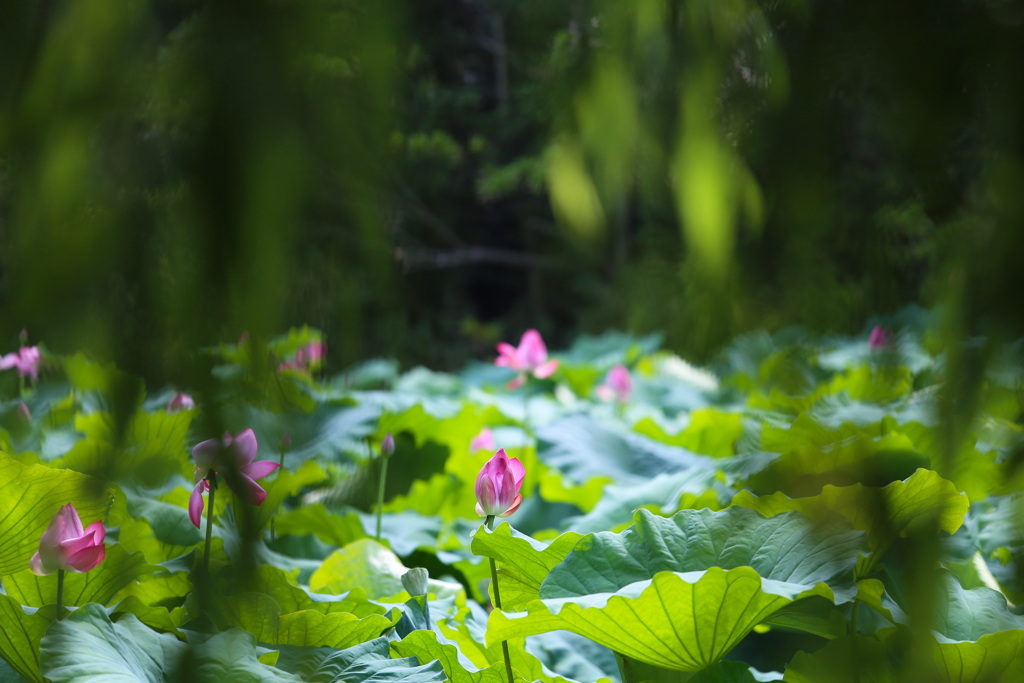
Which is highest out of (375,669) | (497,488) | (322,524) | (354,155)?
(354,155)

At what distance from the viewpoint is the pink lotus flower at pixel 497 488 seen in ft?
1.66

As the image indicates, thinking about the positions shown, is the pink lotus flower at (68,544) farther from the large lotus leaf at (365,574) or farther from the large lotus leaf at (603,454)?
the large lotus leaf at (603,454)

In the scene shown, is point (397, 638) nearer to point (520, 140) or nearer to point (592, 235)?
point (592, 235)

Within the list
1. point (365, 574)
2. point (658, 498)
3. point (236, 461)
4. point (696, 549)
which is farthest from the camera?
point (658, 498)

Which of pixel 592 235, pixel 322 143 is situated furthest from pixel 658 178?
pixel 322 143

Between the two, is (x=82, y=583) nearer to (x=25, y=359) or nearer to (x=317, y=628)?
(x=317, y=628)

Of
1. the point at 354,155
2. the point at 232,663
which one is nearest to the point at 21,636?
the point at 232,663

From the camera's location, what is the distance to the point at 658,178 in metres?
0.61

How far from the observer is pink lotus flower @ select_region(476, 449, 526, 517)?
0.51m

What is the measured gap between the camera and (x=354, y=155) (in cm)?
37

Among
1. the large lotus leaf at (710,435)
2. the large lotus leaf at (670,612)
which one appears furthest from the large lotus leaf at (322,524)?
the large lotus leaf at (710,435)

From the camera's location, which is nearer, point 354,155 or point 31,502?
point 354,155

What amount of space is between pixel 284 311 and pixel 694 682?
0.39 meters

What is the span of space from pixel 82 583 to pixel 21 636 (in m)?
0.09
